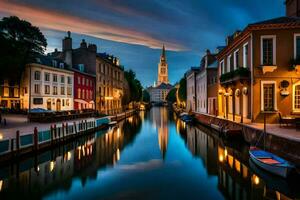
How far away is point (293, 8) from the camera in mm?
29000

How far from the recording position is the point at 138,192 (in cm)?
1246

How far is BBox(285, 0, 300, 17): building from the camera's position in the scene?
27938 millimetres

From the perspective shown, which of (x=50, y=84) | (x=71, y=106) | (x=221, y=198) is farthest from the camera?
(x=71, y=106)

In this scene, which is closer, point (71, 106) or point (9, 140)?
point (9, 140)

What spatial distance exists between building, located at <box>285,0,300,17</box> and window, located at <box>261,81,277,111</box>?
9.86 metres

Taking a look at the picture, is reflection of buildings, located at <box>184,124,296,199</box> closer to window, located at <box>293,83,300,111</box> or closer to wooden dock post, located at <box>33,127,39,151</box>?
window, located at <box>293,83,300,111</box>

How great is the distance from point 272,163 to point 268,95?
40.0ft

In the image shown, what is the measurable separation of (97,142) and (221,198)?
17.7 m

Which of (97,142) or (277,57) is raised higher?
(277,57)

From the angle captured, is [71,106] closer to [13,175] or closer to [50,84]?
[50,84]

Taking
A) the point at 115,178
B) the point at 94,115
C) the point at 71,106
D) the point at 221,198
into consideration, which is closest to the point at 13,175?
the point at 115,178

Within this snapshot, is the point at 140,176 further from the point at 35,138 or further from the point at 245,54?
the point at 245,54

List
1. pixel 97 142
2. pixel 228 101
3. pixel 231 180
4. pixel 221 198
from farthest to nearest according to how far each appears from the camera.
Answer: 1. pixel 228 101
2. pixel 97 142
3. pixel 231 180
4. pixel 221 198

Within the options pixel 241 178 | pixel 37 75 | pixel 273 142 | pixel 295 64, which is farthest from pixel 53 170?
pixel 37 75
